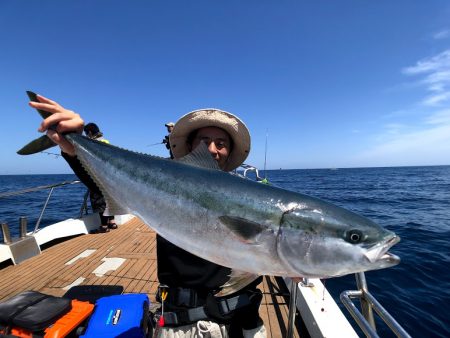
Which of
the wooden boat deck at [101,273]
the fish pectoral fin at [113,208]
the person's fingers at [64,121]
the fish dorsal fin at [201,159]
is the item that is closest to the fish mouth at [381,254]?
the fish dorsal fin at [201,159]

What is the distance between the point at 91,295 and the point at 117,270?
2441 millimetres

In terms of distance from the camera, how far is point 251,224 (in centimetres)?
195

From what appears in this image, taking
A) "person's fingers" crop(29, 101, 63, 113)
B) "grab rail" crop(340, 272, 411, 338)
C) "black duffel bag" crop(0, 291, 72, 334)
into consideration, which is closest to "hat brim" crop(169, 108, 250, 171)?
"person's fingers" crop(29, 101, 63, 113)

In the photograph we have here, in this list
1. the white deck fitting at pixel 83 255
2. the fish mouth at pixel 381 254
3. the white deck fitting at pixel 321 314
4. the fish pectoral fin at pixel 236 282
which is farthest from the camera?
the white deck fitting at pixel 83 255

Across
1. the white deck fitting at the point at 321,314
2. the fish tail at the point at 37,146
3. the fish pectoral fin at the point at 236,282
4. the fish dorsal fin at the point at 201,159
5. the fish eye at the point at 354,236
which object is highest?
the fish tail at the point at 37,146

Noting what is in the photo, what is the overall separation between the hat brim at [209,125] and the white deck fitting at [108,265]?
16.1 ft

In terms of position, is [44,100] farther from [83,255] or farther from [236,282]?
[83,255]

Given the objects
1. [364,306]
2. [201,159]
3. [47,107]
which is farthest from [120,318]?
[364,306]

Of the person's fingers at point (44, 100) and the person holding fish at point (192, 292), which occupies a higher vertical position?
the person's fingers at point (44, 100)

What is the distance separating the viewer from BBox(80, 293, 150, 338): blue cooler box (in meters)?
3.05

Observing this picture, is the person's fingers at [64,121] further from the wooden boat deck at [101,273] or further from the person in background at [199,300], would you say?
the wooden boat deck at [101,273]

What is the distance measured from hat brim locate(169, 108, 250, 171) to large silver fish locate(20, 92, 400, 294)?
79cm

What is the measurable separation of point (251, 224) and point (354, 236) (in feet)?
2.46

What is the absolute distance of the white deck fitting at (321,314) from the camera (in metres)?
3.46
